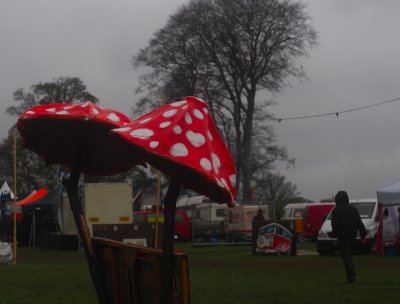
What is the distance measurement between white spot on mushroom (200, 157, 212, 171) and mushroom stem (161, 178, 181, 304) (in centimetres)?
34

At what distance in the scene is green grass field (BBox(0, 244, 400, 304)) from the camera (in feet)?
42.5

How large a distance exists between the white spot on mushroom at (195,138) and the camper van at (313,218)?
36.8 metres

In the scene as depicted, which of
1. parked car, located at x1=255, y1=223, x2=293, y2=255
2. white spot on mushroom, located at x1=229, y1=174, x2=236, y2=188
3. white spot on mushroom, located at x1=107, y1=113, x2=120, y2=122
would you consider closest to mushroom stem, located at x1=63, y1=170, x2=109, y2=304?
white spot on mushroom, located at x1=107, y1=113, x2=120, y2=122

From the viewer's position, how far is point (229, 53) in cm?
5144

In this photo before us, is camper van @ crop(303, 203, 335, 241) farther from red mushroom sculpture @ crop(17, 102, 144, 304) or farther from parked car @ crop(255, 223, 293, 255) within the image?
red mushroom sculpture @ crop(17, 102, 144, 304)

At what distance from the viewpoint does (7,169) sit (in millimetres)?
63938

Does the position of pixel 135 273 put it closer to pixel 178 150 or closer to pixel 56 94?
pixel 178 150

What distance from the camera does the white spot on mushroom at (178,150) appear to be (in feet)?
17.2

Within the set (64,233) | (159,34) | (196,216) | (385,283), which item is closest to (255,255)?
(64,233)

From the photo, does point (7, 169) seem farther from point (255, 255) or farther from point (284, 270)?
point (284, 270)

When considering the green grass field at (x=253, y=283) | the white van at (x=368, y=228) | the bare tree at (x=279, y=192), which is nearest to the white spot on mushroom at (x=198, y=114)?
the green grass field at (x=253, y=283)

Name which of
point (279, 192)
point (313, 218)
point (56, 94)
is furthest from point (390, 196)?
point (279, 192)

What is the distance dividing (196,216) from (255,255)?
52.6 feet

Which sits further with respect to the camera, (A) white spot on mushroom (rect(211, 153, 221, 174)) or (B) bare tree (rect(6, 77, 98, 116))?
(B) bare tree (rect(6, 77, 98, 116))
